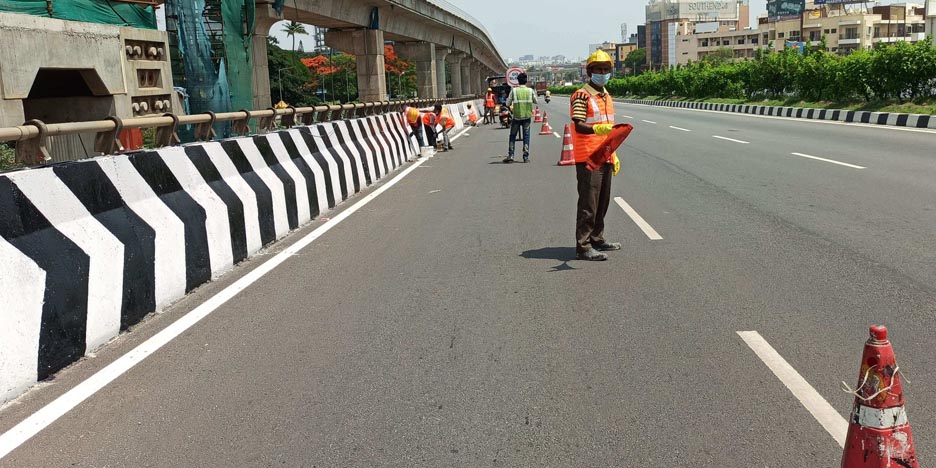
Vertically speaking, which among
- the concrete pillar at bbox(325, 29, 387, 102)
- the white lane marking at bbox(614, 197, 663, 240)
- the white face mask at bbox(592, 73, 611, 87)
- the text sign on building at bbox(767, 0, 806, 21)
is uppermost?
the text sign on building at bbox(767, 0, 806, 21)

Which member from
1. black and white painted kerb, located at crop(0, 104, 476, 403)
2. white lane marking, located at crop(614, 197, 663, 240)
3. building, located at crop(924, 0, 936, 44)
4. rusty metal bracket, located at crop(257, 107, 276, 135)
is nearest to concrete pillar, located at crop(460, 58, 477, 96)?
building, located at crop(924, 0, 936, 44)

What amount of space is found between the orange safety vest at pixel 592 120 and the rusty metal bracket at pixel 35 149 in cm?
425

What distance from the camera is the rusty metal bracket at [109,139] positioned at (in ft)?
21.3

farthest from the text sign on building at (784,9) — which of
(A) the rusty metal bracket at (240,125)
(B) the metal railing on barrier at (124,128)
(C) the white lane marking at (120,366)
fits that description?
(C) the white lane marking at (120,366)

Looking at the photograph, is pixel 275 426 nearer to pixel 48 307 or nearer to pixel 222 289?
pixel 48 307

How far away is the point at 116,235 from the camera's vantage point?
5.80 m

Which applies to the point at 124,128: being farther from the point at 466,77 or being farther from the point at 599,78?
the point at 466,77

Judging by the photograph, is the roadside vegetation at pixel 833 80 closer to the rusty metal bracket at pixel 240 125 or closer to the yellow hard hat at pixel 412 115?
the yellow hard hat at pixel 412 115

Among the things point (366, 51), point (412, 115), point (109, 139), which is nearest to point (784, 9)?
point (366, 51)

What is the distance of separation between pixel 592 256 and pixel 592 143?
3.32 feet

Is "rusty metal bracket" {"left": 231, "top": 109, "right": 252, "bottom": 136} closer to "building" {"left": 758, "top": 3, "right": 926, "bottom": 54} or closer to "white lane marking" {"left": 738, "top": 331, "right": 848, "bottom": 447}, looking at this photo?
"white lane marking" {"left": 738, "top": 331, "right": 848, "bottom": 447}

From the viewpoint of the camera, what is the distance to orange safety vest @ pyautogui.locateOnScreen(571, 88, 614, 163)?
7766 millimetres

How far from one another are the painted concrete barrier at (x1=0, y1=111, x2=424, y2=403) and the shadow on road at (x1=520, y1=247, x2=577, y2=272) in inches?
105

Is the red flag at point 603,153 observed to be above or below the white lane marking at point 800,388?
above
